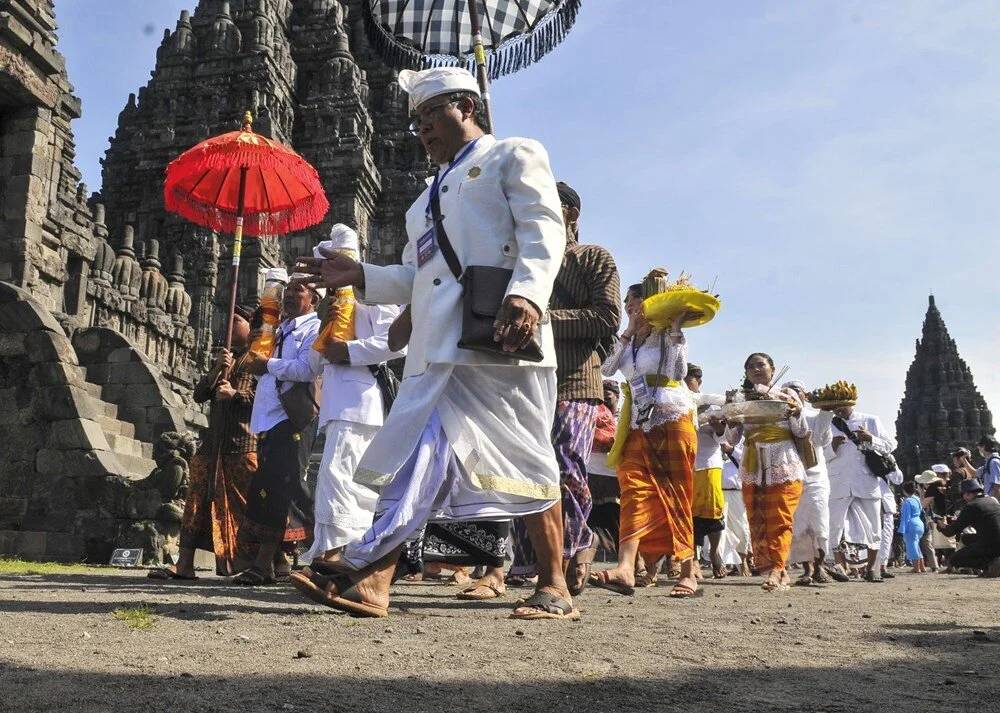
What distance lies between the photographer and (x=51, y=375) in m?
8.06

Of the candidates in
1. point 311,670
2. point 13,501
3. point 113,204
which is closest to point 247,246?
point 113,204

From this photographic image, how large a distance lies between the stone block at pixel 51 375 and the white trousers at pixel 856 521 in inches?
301

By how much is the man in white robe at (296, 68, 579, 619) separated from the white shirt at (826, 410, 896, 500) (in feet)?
23.6

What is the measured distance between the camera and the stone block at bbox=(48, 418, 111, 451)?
7820 millimetres

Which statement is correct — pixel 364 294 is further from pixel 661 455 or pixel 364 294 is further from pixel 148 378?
pixel 148 378

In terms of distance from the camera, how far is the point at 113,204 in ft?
90.9

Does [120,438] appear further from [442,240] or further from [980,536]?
[980,536]

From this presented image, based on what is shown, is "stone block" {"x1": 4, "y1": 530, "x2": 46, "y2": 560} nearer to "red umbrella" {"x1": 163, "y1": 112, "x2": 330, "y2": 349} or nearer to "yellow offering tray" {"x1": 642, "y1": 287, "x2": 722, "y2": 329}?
"red umbrella" {"x1": 163, "y1": 112, "x2": 330, "y2": 349}

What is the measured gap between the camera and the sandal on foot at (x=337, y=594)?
3.22 metres

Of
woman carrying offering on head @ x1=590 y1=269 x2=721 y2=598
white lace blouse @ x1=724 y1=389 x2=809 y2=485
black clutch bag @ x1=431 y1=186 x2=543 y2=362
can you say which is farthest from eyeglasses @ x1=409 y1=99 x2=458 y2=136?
white lace blouse @ x1=724 y1=389 x2=809 y2=485

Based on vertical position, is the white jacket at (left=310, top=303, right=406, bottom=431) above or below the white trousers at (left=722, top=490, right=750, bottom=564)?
above

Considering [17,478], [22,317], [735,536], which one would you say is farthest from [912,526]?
[22,317]

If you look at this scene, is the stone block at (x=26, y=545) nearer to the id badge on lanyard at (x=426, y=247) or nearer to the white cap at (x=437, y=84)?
the id badge on lanyard at (x=426, y=247)

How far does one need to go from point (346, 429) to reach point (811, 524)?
436cm
